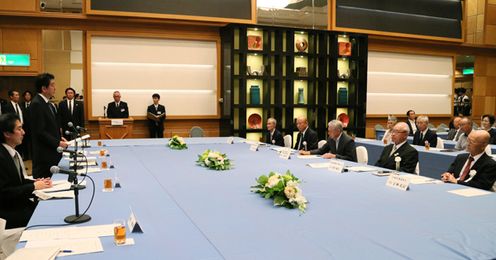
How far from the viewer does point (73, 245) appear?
6.05ft

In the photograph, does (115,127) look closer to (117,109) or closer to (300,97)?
(117,109)

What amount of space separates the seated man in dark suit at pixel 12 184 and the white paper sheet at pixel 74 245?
1090 mm

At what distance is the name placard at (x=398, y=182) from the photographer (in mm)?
3105

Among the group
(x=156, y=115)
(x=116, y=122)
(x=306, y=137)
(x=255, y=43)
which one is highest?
(x=255, y=43)

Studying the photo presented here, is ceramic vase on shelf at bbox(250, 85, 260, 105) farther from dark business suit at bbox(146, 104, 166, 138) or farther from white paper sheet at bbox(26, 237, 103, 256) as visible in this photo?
white paper sheet at bbox(26, 237, 103, 256)

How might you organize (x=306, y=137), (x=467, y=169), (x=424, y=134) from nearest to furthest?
1. (x=467, y=169)
2. (x=306, y=137)
3. (x=424, y=134)

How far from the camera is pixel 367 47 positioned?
33.7 ft

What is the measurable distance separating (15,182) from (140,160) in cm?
175

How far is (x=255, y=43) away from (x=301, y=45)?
1159 mm

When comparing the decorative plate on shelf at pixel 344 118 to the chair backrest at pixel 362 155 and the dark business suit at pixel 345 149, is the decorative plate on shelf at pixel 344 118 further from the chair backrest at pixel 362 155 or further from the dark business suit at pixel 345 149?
the chair backrest at pixel 362 155

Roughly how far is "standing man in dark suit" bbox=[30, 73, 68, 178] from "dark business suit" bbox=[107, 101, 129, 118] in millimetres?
4564

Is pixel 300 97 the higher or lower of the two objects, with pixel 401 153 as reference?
higher

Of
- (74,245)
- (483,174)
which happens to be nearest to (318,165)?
(483,174)

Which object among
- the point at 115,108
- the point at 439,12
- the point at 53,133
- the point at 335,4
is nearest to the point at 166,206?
the point at 53,133
